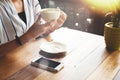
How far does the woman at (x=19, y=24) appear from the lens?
1259 millimetres

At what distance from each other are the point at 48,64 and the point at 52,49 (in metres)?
0.23

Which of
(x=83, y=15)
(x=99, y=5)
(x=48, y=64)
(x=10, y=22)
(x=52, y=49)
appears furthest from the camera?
(x=83, y=15)

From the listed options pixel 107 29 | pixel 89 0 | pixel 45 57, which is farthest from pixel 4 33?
pixel 89 0

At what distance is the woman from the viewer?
49.6 inches

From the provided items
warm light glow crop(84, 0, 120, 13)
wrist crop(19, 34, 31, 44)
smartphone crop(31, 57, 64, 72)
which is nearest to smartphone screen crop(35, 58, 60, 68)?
smartphone crop(31, 57, 64, 72)

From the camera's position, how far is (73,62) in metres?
1.22

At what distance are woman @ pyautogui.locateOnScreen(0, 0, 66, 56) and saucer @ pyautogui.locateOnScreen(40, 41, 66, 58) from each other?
0.11m

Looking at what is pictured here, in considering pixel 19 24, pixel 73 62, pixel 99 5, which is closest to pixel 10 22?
pixel 19 24

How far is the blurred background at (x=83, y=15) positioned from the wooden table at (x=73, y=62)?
95 cm

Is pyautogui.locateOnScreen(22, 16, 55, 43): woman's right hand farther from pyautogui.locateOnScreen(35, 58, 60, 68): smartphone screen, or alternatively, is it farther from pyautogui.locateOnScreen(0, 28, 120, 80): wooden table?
pyautogui.locateOnScreen(35, 58, 60, 68): smartphone screen

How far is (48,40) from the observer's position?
1.53 metres

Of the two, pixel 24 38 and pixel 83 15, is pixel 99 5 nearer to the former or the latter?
pixel 83 15

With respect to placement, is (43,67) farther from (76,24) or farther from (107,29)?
(76,24)

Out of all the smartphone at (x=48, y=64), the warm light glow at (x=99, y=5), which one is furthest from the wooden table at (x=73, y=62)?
the warm light glow at (x=99, y=5)
